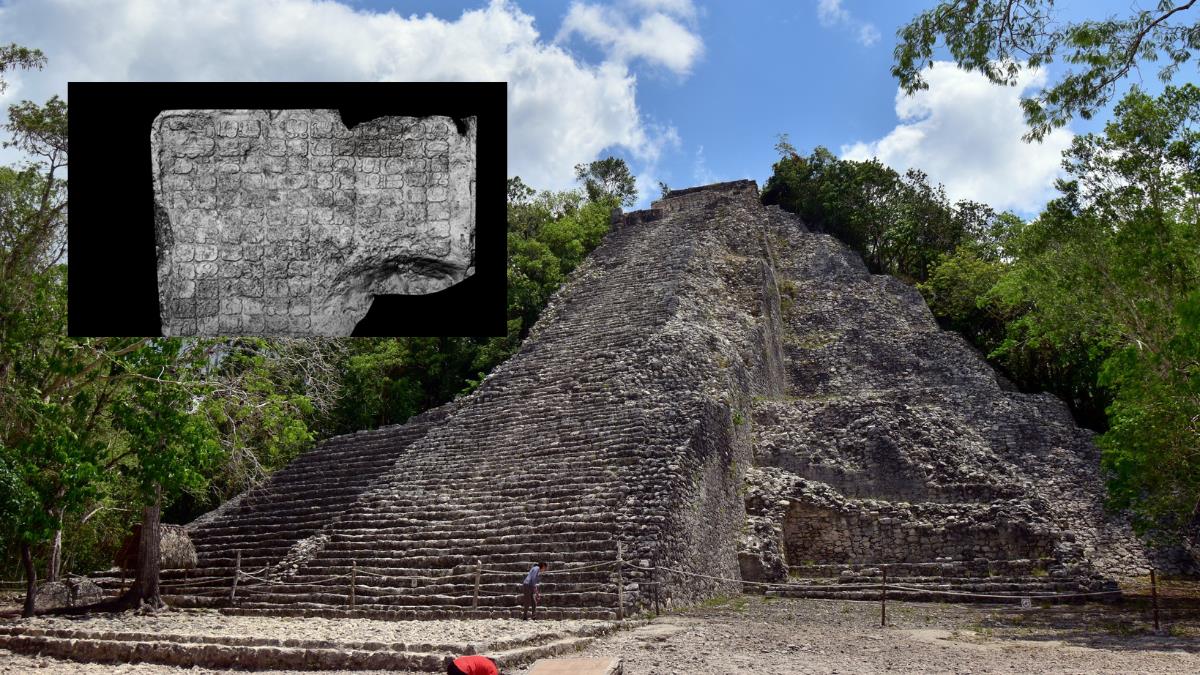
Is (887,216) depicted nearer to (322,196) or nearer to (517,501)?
(517,501)

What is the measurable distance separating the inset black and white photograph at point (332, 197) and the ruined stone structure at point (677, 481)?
433 centimetres

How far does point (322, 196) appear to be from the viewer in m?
7.50

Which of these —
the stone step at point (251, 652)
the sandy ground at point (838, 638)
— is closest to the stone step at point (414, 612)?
the sandy ground at point (838, 638)

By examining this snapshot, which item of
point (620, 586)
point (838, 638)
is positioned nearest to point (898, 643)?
point (838, 638)

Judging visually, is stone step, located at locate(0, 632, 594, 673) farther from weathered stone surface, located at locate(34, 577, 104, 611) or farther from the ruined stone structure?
weathered stone surface, located at locate(34, 577, 104, 611)

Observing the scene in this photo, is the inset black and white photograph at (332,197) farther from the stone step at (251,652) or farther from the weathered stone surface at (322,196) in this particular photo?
the stone step at (251,652)

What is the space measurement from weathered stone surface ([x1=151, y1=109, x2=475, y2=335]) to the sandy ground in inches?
126

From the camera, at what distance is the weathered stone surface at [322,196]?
7.43 m

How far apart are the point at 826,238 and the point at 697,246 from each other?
20.8 ft

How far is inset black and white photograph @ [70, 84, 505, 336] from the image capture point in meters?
7.39

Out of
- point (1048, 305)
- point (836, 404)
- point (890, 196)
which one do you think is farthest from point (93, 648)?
point (890, 196)

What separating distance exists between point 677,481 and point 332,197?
6.30m

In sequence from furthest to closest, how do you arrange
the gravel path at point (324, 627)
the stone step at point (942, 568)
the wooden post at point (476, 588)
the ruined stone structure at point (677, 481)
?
the stone step at point (942, 568) → the ruined stone structure at point (677, 481) → the wooden post at point (476, 588) → the gravel path at point (324, 627)

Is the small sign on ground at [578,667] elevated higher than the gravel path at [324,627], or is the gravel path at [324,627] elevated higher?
the small sign on ground at [578,667]
